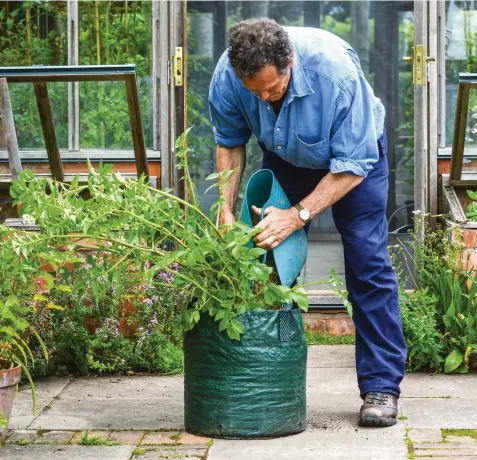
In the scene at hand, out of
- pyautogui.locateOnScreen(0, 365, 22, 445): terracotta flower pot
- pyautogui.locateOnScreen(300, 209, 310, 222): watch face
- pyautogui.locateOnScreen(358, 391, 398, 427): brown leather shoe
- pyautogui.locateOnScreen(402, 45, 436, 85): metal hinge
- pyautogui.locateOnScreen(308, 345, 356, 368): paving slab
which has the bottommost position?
pyautogui.locateOnScreen(308, 345, 356, 368): paving slab

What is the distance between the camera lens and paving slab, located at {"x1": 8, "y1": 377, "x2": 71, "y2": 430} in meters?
4.03

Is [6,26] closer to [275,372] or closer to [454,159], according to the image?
[454,159]

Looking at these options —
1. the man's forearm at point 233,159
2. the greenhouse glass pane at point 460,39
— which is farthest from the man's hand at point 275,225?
the greenhouse glass pane at point 460,39

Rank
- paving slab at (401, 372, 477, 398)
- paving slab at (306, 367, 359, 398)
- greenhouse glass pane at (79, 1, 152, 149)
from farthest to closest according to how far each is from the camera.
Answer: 1. greenhouse glass pane at (79, 1, 152, 149)
2. paving slab at (306, 367, 359, 398)
3. paving slab at (401, 372, 477, 398)

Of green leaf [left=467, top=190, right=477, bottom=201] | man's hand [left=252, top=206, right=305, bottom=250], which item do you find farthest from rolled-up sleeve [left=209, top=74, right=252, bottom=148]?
green leaf [left=467, top=190, right=477, bottom=201]

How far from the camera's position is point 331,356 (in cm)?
539

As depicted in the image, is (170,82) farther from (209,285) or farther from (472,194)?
(209,285)

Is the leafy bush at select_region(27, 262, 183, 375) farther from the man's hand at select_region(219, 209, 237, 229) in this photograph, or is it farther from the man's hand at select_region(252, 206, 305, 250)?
the man's hand at select_region(252, 206, 305, 250)

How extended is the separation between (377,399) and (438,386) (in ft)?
2.70

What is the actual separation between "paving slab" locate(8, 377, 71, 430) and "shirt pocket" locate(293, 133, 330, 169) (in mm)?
1481

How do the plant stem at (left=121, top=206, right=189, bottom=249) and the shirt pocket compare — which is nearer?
the plant stem at (left=121, top=206, right=189, bottom=249)

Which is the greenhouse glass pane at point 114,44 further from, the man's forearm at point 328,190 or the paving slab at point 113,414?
the man's forearm at point 328,190

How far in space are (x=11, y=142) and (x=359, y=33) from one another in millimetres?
3239

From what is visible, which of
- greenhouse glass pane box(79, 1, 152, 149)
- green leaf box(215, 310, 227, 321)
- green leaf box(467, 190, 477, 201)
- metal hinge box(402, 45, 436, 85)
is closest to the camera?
green leaf box(215, 310, 227, 321)
